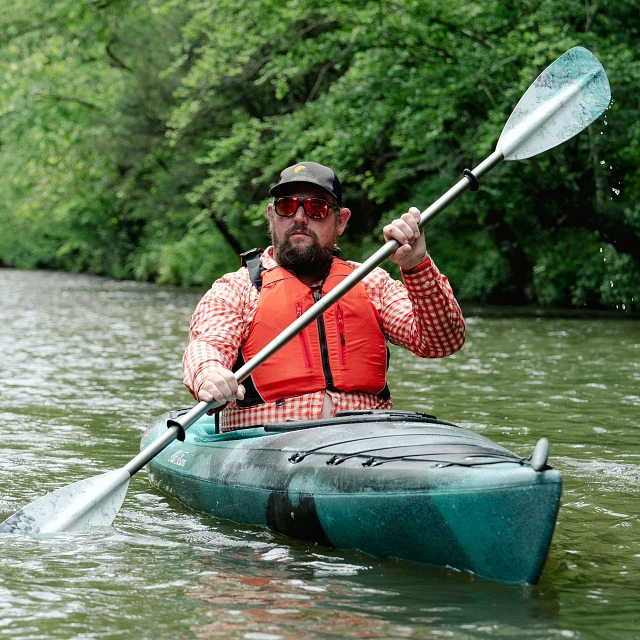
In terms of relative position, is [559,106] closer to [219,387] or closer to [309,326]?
[309,326]

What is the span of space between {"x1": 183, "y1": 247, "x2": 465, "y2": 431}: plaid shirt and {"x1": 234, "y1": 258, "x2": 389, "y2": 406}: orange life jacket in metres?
0.04

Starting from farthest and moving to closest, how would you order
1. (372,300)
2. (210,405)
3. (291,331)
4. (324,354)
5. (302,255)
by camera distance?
(372,300) → (302,255) → (324,354) → (291,331) → (210,405)

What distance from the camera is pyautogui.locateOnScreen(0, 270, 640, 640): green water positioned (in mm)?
3201

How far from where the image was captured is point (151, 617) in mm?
3242

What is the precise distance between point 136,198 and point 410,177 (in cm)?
1096

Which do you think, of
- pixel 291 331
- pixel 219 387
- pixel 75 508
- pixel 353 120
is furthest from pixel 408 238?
pixel 353 120

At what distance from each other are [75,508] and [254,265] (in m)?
1.21

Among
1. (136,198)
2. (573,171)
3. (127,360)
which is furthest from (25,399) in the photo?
(136,198)

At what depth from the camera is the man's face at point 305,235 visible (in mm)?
4582

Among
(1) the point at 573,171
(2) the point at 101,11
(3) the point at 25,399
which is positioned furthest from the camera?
(2) the point at 101,11

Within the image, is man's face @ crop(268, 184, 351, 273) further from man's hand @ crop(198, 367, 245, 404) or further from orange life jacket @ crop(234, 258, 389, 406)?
man's hand @ crop(198, 367, 245, 404)

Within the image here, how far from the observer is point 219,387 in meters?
4.12

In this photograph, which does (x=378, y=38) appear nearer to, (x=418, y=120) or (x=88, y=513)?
(x=418, y=120)

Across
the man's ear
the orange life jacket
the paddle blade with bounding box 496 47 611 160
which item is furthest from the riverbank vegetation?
the orange life jacket
